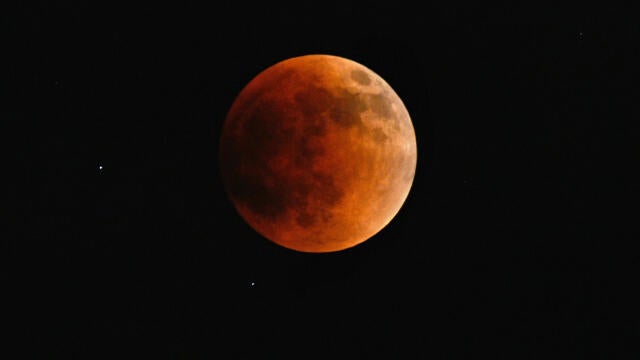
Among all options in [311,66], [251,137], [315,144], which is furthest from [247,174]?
[311,66]

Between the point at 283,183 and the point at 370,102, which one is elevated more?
the point at 370,102

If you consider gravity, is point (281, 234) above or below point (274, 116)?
below

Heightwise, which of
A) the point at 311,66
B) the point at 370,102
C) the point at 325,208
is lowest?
the point at 325,208

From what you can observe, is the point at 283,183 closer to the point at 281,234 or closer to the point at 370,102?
the point at 281,234

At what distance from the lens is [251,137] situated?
5492 millimetres

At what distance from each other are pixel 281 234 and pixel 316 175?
809 millimetres

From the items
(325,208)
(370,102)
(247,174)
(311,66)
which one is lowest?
(325,208)

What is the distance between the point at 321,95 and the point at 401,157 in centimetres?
95

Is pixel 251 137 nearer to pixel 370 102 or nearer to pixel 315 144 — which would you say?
pixel 315 144

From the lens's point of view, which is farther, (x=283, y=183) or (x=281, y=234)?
(x=281, y=234)

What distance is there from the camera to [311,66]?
5.70 meters

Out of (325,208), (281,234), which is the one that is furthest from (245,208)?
(325,208)

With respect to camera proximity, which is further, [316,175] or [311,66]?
[311,66]

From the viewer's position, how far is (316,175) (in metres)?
5.31
